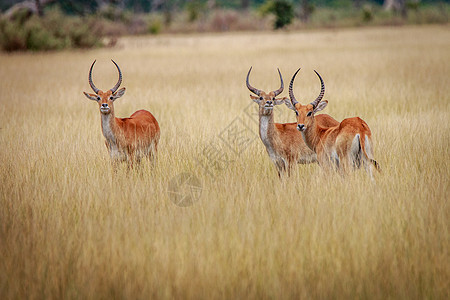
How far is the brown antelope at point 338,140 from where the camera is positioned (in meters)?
5.26

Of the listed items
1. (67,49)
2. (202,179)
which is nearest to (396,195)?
(202,179)

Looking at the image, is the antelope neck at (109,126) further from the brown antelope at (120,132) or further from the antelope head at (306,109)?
the antelope head at (306,109)

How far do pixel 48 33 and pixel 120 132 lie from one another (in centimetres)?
2195

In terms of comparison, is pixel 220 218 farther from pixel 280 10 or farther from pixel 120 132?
pixel 280 10

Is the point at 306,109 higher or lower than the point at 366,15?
lower

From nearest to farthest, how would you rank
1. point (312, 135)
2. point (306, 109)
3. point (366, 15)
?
point (306, 109)
point (312, 135)
point (366, 15)

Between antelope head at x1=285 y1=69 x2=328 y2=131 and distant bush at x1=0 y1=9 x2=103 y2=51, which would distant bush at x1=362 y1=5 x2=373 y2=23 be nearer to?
distant bush at x1=0 y1=9 x2=103 y2=51

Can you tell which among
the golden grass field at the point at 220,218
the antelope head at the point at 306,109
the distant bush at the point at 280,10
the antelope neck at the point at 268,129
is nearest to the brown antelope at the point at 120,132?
the golden grass field at the point at 220,218

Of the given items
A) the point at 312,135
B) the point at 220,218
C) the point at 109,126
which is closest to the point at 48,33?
the point at 109,126

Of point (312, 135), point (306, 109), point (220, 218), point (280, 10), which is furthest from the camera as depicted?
point (280, 10)

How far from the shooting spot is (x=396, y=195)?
487 centimetres

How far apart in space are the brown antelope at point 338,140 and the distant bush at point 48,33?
22.2 m

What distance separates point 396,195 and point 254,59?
1639 centimetres

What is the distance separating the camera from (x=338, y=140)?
538cm
